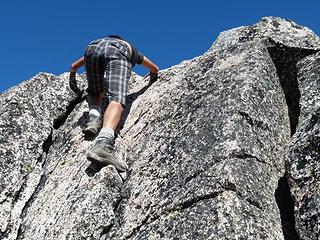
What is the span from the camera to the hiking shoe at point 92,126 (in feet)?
37.2

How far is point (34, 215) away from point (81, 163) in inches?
58.1

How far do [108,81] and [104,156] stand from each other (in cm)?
223

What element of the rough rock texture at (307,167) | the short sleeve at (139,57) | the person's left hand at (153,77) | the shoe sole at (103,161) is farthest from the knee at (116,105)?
the rough rock texture at (307,167)

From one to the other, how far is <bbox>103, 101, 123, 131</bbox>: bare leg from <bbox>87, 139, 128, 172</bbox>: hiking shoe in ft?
2.22

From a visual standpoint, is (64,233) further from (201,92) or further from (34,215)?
(201,92)

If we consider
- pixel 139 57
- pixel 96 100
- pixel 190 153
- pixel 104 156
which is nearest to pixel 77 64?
pixel 96 100

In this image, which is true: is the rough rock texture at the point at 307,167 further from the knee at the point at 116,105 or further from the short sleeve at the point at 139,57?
the short sleeve at the point at 139,57

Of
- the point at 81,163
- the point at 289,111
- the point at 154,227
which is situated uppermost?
the point at 289,111

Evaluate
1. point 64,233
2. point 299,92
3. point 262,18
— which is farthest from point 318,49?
point 64,233

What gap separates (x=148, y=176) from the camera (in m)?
9.18

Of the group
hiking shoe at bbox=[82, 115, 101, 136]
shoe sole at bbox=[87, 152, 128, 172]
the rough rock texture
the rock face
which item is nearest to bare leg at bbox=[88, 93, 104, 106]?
the rock face

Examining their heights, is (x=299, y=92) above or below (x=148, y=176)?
above

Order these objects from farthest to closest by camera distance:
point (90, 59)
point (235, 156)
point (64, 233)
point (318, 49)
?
1. point (90, 59)
2. point (318, 49)
3. point (64, 233)
4. point (235, 156)

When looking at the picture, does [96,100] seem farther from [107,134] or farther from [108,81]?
[107,134]
